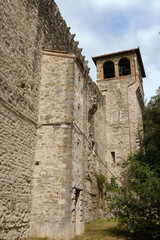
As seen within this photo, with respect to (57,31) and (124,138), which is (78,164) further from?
(124,138)

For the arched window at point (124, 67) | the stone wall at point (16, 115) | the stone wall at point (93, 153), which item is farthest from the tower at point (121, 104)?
the stone wall at point (16, 115)

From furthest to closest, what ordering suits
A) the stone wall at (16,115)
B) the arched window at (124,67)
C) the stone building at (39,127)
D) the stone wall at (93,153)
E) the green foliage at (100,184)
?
the arched window at (124,67) → the green foliage at (100,184) → the stone wall at (93,153) → the stone building at (39,127) → the stone wall at (16,115)

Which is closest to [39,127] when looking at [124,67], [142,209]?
[142,209]

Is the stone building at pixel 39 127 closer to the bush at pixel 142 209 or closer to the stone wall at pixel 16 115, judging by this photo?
the stone wall at pixel 16 115

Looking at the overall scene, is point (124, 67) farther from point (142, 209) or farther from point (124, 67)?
point (142, 209)

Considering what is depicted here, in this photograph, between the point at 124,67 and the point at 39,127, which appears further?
the point at 124,67

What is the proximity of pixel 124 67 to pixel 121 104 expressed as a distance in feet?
13.7

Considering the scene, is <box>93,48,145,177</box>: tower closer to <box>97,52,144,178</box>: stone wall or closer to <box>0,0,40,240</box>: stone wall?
<box>97,52,144,178</box>: stone wall

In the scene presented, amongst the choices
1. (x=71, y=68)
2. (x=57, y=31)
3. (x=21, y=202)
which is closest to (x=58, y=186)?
(x=21, y=202)

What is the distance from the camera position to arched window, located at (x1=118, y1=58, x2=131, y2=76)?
20763 mm

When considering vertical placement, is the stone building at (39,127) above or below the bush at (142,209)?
above

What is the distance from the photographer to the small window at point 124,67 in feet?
68.2

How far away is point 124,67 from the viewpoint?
21.2 metres

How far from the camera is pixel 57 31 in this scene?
1070 centimetres
